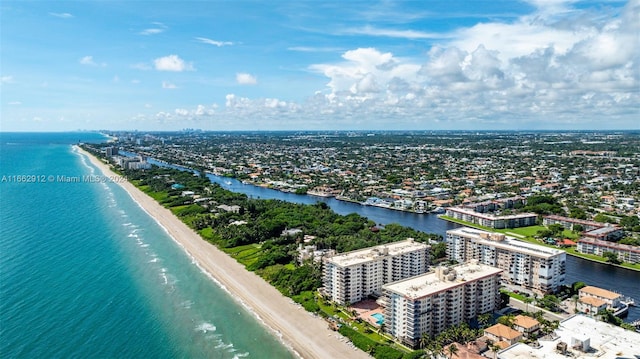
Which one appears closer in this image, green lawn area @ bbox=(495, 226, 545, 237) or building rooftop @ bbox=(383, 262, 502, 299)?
building rooftop @ bbox=(383, 262, 502, 299)

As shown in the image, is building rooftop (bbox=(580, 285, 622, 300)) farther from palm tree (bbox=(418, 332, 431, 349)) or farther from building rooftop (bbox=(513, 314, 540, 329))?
palm tree (bbox=(418, 332, 431, 349))

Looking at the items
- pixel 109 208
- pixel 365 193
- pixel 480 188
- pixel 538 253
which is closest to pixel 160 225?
pixel 109 208

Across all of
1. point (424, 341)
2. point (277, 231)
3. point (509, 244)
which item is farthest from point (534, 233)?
point (424, 341)

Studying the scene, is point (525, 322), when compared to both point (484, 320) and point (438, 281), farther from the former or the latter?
point (438, 281)

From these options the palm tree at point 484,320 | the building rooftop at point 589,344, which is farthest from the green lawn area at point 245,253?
the building rooftop at point 589,344

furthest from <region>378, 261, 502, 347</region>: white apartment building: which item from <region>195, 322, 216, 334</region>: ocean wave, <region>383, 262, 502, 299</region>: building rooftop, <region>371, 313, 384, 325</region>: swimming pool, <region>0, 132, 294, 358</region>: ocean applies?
<region>195, 322, 216, 334</region>: ocean wave

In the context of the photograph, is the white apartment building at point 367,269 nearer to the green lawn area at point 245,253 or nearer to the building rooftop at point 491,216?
the green lawn area at point 245,253
